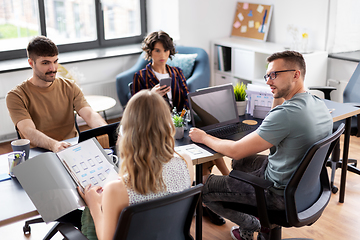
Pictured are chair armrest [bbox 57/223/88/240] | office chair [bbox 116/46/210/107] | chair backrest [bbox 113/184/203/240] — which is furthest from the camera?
office chair [bbox 116/46/210/107]

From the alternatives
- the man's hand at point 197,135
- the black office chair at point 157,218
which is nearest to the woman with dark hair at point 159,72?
the man's hand at point 197,135

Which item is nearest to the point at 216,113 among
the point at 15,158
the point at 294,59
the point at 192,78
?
the point at 294,59

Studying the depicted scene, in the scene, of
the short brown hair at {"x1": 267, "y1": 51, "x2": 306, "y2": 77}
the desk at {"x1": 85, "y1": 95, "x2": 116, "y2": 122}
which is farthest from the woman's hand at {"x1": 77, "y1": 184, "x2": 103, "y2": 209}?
the desk at {"x1": 85, "y1": 95, "x2": 116, "y2": 122}

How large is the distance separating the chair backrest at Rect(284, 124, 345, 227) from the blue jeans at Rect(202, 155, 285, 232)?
9 cm

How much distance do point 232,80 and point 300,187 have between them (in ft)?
11.1

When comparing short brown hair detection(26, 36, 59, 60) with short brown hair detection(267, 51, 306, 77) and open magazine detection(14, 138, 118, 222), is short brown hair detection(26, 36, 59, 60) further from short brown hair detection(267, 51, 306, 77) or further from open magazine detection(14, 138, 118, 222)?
short brown hair detection(267, 51, 306, 77)

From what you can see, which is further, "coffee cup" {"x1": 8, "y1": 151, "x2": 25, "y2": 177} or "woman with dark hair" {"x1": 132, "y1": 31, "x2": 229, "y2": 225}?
"woman with dark hair" {"x1": 132, "y1": 31, "x2": 229, "y2": 225}

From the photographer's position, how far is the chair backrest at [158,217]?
4.44ft

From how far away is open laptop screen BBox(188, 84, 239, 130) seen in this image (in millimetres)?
2543

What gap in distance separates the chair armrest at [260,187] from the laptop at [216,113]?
1.63ft

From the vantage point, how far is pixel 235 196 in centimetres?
213

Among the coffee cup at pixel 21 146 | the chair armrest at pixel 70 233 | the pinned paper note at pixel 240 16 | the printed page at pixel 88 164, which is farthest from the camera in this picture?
the pinned paper note at pixel 240 16

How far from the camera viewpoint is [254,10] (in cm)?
526

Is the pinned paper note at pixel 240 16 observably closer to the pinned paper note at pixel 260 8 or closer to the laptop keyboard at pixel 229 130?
the pinned paper note at pixel 260 8
